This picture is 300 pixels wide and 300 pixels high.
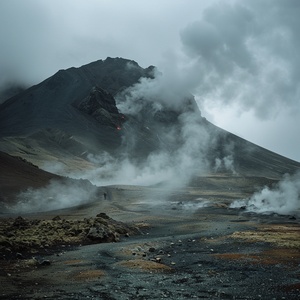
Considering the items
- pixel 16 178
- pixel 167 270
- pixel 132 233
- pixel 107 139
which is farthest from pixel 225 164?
pixel 167 270

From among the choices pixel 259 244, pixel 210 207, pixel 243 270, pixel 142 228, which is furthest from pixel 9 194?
pixel 243 270

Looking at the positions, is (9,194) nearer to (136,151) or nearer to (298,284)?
(298,284)

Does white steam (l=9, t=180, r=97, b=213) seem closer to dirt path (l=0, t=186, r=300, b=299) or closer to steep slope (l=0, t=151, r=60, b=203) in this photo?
steep slope (l=0, t=151, r=60, b=203)

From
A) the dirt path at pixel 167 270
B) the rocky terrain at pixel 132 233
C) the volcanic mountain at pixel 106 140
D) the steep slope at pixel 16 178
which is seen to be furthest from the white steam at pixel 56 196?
the volcanic mountain at pixel 106 140

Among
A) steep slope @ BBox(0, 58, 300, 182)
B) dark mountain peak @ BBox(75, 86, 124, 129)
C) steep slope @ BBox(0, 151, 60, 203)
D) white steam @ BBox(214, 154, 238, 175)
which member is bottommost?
steep slope @ BBox(0, 151, 60, 203)

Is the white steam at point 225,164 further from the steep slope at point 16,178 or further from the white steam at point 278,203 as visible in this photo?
the steep slope at point 16,178

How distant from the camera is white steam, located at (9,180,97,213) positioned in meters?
53.3

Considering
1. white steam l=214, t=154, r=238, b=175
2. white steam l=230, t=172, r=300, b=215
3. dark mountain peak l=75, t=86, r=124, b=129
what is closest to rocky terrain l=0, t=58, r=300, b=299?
white steam l=230, t=172, r=300, b=215

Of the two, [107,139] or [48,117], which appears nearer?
[107,139]

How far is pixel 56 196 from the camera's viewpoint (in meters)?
62.1

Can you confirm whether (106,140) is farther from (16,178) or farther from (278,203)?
(278,203)

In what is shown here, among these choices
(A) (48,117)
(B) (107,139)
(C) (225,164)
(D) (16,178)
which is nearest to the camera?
(D) (16,178)

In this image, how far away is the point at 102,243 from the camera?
91.1 ft

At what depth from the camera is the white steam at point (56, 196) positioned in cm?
5328
